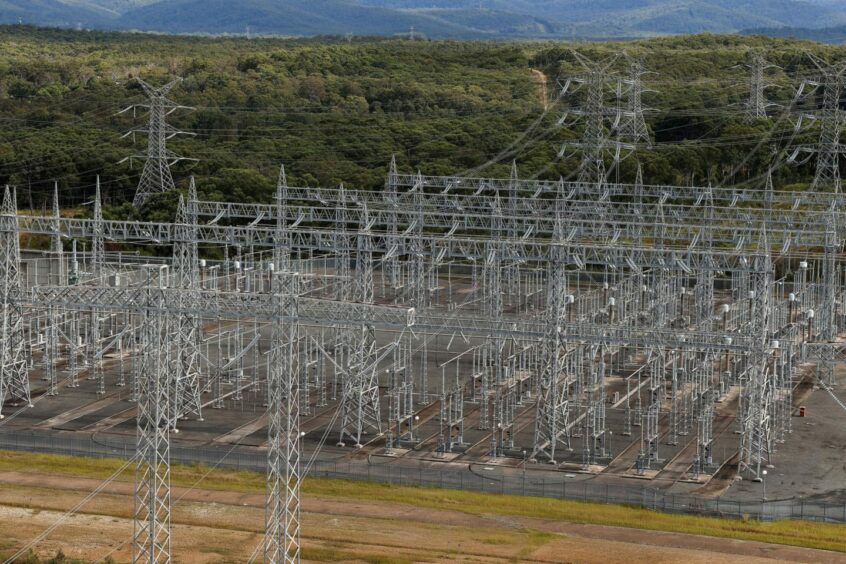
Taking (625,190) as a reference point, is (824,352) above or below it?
below

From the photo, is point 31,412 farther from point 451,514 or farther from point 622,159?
point 622,159

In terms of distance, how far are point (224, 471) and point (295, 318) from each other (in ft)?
32.8

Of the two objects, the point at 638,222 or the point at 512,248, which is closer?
the point at 512,248

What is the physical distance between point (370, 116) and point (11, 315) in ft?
221

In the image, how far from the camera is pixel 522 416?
47.1 meters

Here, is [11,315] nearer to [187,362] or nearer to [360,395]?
[187,362]

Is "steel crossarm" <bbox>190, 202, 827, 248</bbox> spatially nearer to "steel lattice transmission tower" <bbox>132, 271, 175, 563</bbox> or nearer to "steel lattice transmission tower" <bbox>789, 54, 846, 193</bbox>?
"steel lattice transmission tower" <bbox>789, 54, 846, 193</bbox>

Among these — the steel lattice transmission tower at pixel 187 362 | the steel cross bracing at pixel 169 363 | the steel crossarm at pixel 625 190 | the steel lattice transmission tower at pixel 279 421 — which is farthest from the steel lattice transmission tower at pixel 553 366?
the steel crossarm at pixel 625 190

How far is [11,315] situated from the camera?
157 feet

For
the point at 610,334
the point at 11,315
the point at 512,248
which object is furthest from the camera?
the point at 512,248

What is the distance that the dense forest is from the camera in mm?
93125

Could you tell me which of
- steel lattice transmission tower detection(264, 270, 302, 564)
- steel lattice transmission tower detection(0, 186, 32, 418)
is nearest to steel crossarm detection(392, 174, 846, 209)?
steel lattice transmission tower detection(0, 186, 32, 418)

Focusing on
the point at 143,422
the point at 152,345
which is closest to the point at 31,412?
the point at 143,422

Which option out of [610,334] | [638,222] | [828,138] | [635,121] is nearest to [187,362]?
[610,334]
